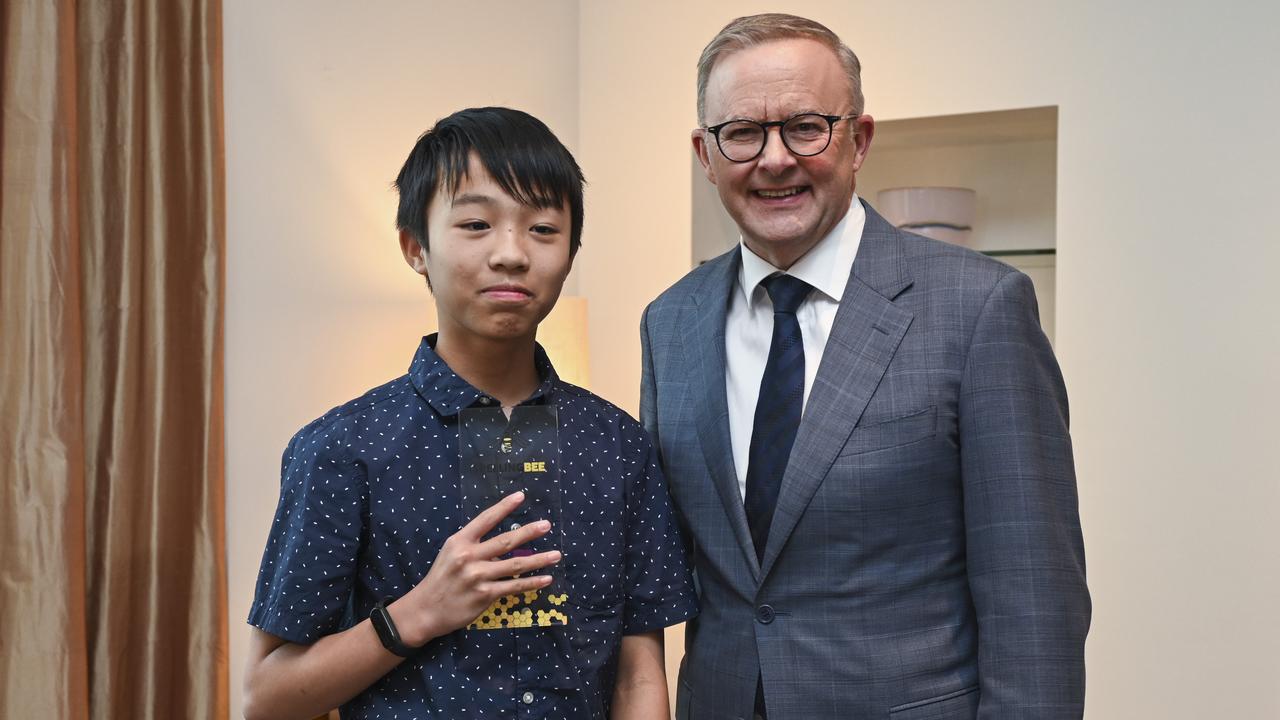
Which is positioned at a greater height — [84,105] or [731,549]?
[84,105]

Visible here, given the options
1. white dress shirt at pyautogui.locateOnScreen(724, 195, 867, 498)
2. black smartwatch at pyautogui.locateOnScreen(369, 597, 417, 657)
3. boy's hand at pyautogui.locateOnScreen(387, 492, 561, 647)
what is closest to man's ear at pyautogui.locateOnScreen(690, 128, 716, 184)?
white dress shirt at pyautogui.locateOnScreen(724, 195, 867, 498)

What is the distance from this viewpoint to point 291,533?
1292 mm

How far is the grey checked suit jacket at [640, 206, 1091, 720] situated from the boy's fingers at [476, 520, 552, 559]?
0.43 metres

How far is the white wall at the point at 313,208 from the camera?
2.68m

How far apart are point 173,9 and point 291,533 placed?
5.27 ft

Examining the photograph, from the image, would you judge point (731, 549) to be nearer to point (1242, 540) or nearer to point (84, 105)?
point (84, 105)

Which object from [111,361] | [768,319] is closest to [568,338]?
[111,361]

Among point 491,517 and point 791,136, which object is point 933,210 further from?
point 491,517

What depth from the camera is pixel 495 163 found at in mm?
1407

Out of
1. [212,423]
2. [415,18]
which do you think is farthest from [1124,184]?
[212,423]

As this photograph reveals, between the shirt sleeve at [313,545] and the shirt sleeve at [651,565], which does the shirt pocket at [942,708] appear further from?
the shirt sleeve at [313,545]

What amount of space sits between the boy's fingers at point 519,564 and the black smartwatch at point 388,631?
0.41ft

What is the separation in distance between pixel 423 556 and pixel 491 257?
13.9 inches

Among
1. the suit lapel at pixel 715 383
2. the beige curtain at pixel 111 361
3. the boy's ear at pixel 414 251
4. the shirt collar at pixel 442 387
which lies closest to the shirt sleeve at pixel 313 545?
the shirt collar at pixel 442 387
